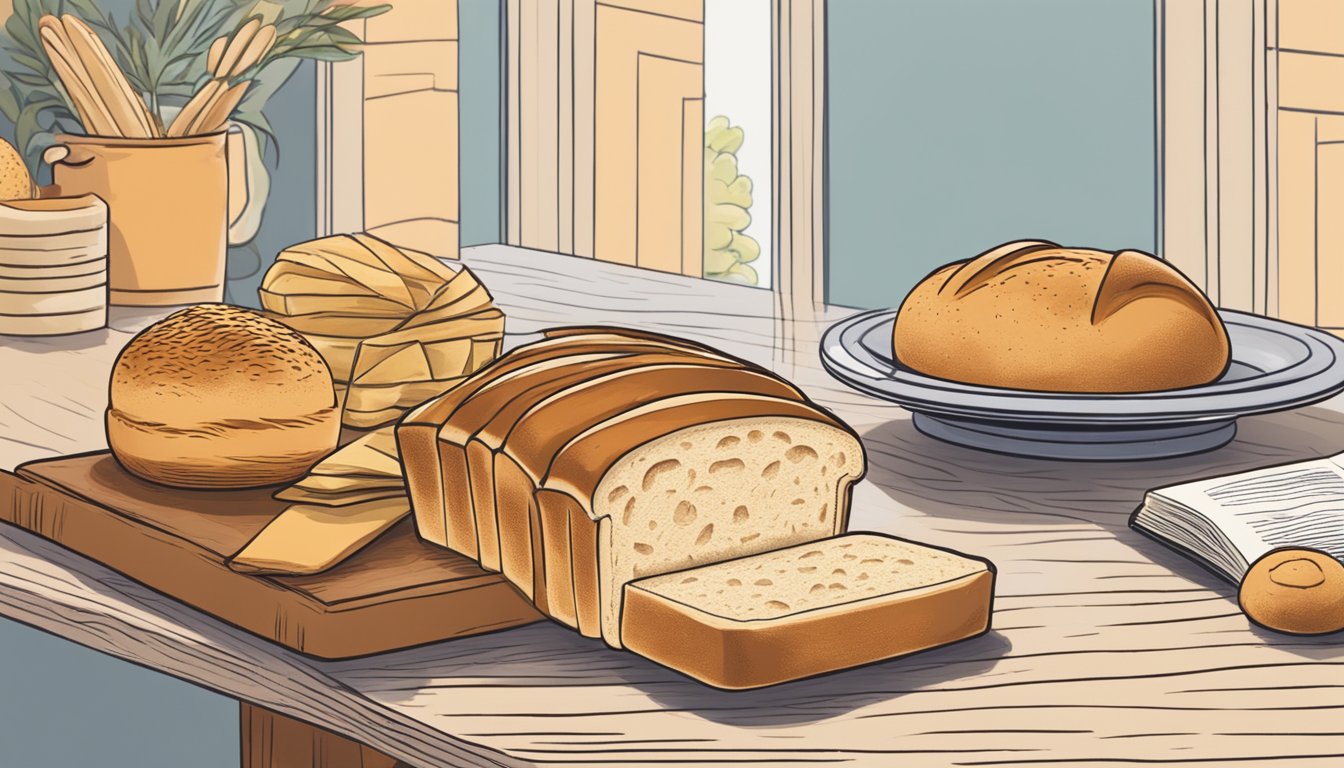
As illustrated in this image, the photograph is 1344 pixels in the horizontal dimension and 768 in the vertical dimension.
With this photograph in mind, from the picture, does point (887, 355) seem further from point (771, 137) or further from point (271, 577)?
point (771, 137)

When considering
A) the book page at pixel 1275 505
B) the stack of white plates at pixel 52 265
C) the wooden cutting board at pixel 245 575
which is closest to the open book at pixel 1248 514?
the book page at pixel 1275 505

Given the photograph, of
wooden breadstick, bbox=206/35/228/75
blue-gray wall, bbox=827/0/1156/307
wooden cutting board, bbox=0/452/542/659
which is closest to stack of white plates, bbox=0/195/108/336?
wooden breadstick, bbox=206/35/228/75

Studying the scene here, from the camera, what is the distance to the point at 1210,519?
39.4 inches

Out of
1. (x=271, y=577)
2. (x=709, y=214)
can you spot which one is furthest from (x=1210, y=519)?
(x=709, y=214)

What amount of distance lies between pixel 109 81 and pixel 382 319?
1.98ft

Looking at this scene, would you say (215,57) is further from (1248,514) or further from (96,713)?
(1248,514)

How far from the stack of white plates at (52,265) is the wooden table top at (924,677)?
0.63 m

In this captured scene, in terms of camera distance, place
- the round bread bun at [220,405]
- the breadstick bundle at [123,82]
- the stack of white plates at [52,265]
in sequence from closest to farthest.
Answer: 1. the round bread bun at [220,405]
2. the stack of white plates at [52,265]
3. the breadstick bundle at [123,82]

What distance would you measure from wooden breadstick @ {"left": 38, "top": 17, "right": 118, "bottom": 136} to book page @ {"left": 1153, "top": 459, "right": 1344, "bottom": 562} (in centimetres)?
121

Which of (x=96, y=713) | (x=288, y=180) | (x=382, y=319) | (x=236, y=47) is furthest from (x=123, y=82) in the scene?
(x=96, y=713)

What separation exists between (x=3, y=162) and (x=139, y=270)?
6.8 inches

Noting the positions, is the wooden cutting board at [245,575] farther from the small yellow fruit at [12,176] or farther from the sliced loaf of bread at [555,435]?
the small yellow fruit at [12,176]

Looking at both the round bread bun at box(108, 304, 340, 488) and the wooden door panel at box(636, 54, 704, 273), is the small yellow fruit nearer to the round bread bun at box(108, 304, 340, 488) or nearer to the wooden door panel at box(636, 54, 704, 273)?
the round bread bun at box(108, 304, 340, 488)

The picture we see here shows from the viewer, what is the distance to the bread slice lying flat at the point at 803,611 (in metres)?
0.81
